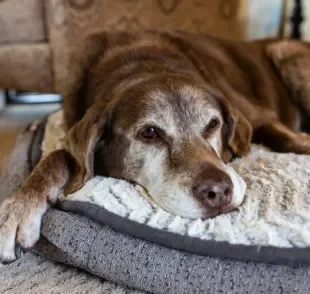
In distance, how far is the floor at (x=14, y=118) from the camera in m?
3.48

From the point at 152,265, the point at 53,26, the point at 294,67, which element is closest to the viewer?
the point at 152,265

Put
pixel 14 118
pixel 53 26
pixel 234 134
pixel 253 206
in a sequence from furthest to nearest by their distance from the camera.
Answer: pixel 14 118
pixel 53 26
pixel 234 134
pixel 253 206

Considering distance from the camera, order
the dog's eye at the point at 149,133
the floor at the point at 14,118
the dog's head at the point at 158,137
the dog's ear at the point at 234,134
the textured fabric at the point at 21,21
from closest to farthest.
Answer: the dog's head at the point at 158,137 → the dog's eye at the point at 149,133 → the dog's ear at the point at 234,134 → the floor at the point at 14,118 → the textured fabric at the point at 21,21

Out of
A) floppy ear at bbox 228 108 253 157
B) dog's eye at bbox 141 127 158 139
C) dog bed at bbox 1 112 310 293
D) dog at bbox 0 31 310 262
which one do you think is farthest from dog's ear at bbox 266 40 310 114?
dog's eye at bbox 141 127 158 139

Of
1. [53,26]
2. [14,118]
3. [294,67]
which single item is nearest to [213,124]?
[294,67]

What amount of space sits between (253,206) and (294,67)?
5.06 ft

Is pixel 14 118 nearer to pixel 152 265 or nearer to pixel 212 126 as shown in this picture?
pixel 212 126

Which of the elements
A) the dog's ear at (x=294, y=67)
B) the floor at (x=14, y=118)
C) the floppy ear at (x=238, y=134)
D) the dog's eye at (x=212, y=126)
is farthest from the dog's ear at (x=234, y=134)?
the floor at (x=14, y=118)

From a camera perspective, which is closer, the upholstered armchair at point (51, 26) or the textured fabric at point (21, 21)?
the upholstered armchair at point (51, 26)

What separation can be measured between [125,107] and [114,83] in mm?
286

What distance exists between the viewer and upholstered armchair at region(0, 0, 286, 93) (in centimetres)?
348

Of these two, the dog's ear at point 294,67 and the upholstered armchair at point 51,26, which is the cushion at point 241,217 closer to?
the dog's ear at point 294,67

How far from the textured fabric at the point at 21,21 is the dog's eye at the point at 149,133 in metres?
2.07

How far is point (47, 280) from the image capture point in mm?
1672
